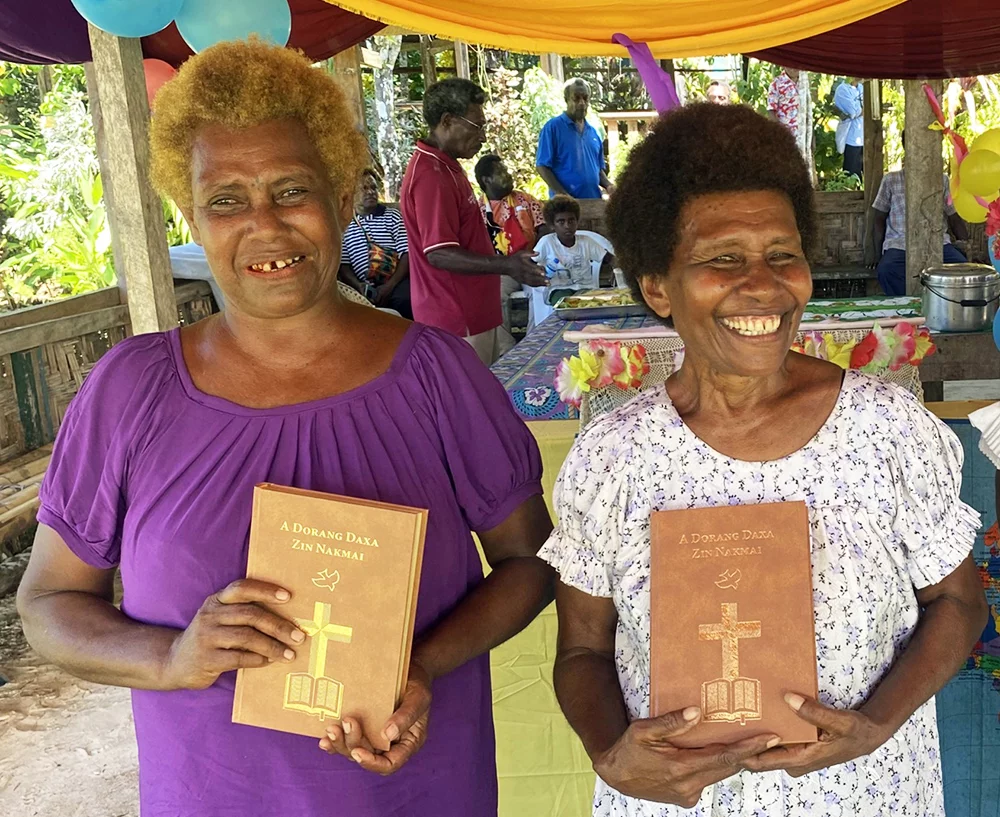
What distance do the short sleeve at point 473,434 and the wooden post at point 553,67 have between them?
505 inches

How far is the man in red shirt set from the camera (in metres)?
4.64

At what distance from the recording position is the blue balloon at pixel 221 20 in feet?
9.67

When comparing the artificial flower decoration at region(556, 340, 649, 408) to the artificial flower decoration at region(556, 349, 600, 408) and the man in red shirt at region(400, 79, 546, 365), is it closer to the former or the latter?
the artificial flower decoration at region(556, 349, 600, 408)

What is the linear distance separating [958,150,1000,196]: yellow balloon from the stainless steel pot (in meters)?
0.63

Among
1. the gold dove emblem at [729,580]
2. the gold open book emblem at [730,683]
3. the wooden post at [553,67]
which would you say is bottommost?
the gold open book emblem at [730,683]

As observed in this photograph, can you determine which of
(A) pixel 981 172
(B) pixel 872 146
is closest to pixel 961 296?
(A) pixel 981 172

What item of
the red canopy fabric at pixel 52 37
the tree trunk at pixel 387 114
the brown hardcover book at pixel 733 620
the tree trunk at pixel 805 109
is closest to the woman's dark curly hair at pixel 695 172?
the brown hardcover book at pixel 733 620

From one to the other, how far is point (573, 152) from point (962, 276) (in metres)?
4.77

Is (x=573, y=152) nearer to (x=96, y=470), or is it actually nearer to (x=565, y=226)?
(x=565, y=226)

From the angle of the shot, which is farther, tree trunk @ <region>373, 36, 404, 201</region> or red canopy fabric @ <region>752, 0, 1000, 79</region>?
tree trunk @ <region>373, 36, 404, 201</region>

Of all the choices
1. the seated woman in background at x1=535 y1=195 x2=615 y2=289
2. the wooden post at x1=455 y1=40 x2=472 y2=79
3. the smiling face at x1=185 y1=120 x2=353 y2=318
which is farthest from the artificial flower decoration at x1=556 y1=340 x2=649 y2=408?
the wooden post at x1=455 y1=40 x2=472 y2=79

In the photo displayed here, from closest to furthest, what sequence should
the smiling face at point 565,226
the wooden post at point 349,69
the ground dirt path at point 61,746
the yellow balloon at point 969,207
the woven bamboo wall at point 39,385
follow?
the ground dirt path at point 61,746 → the yellow balloon at point 969,207 → the woven bamboo wall at point 39,385 → the smiling face at point 565,226 → the wooden post at point 349,69

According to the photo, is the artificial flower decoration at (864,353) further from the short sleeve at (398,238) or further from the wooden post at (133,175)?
the short sleeve at (398,238)

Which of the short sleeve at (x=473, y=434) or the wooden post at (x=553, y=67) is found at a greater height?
the wooden post at (x=553, y=67)
